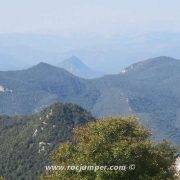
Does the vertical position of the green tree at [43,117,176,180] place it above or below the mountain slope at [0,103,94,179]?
above

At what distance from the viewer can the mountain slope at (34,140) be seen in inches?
6417

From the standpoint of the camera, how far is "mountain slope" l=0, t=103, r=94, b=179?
535ft

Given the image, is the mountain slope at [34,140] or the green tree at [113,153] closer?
the green tree at [113,153]

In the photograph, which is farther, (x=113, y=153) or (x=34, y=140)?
(x=34, y=140)

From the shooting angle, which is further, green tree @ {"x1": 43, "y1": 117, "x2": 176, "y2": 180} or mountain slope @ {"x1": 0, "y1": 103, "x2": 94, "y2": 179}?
mountain slope @ {"x1": 0, "y1": 103, "x2": 94, "y2": 179}

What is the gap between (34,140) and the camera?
176875mm

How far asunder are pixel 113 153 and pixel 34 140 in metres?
142

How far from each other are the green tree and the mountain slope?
115 metres

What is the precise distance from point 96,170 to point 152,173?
13.9ft

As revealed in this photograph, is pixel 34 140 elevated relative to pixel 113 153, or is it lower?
lower

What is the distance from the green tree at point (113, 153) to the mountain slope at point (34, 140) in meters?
115

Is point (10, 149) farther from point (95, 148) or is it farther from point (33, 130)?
point (95, 148)

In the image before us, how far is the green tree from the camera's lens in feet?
120

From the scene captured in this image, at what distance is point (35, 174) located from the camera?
154 m
